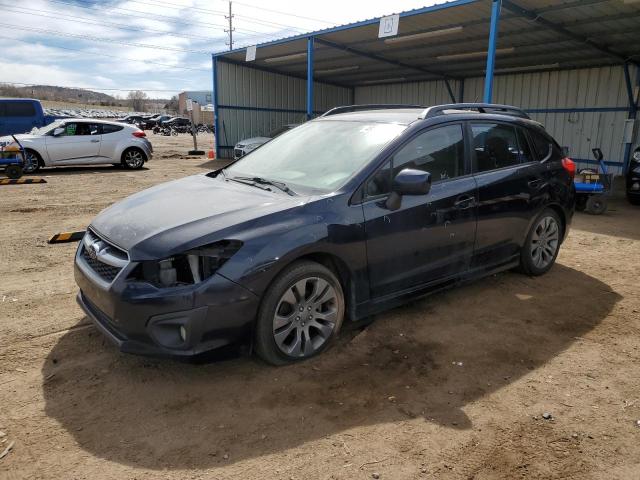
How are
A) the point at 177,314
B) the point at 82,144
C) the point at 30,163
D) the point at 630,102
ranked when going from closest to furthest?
1. the point at 177,314
2. the point at 30,163
3. the point at 82,144
4. the point at 630,102

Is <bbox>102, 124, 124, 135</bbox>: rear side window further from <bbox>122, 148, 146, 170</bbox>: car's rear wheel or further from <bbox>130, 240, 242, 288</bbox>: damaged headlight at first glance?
<bbox>130, 240, 242, 288</bbox>: damaged headlight

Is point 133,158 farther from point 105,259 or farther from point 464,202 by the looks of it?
point 464,202

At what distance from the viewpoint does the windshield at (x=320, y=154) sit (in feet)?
11.2

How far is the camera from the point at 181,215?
2.98 m

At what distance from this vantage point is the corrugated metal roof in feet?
35.1

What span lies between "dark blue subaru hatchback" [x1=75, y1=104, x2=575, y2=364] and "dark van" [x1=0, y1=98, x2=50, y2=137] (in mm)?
16459

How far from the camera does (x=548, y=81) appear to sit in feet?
58.6

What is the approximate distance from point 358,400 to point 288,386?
0.44 meters

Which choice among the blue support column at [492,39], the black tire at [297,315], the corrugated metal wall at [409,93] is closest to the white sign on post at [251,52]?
the corrugated metal wall at [409,93]

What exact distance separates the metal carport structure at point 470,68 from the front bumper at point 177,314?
8664 millimetres

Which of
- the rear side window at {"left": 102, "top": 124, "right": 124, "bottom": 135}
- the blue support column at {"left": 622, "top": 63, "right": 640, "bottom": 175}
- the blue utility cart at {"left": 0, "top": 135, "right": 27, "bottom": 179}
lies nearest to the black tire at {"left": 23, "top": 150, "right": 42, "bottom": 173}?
the blue utility cart at {"left": 0, "top": 135, "right": 27, "bottom": 179}

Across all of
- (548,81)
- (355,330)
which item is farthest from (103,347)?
(548,81)

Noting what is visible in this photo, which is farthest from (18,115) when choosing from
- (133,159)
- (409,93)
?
(409,93)

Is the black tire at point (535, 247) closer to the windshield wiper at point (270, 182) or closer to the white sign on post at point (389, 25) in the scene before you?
the windshield wiper at point (270, 182)
